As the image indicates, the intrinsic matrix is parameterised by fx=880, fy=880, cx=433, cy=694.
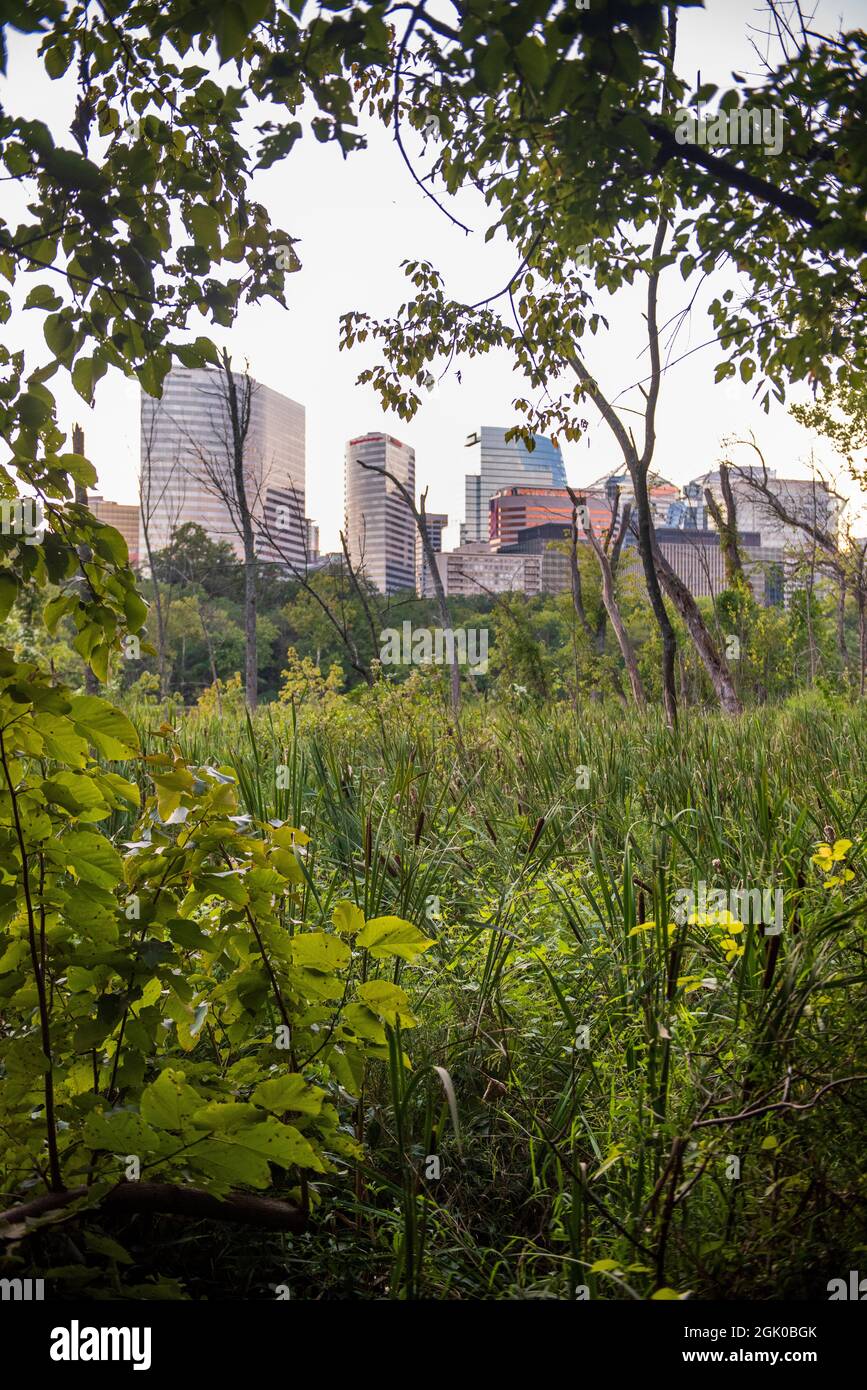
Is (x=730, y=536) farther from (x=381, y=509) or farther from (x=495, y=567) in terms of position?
(x=495, y=567)

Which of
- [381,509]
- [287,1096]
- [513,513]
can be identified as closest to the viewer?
[287,1096]

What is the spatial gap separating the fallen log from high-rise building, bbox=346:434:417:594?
836 cm

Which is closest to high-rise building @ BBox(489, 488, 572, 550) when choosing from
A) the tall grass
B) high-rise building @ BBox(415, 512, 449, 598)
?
high-rise building @ BBox(415, 512, 449, 598)

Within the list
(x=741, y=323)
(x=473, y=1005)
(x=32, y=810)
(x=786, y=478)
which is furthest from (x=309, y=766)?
(x=786, y=478)

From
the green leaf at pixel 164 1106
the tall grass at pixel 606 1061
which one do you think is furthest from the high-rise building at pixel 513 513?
the green leaf at pixel 164 1106

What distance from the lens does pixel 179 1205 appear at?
1384 millimetres

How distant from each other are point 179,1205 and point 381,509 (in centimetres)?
1501

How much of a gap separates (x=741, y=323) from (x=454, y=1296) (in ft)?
10.3

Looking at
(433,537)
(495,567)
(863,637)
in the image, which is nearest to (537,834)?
(433,537)

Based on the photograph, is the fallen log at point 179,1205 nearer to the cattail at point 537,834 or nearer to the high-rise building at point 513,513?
the cattail at point 537,834

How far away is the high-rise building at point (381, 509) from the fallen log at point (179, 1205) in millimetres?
8361

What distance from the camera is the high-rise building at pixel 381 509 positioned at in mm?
10602
